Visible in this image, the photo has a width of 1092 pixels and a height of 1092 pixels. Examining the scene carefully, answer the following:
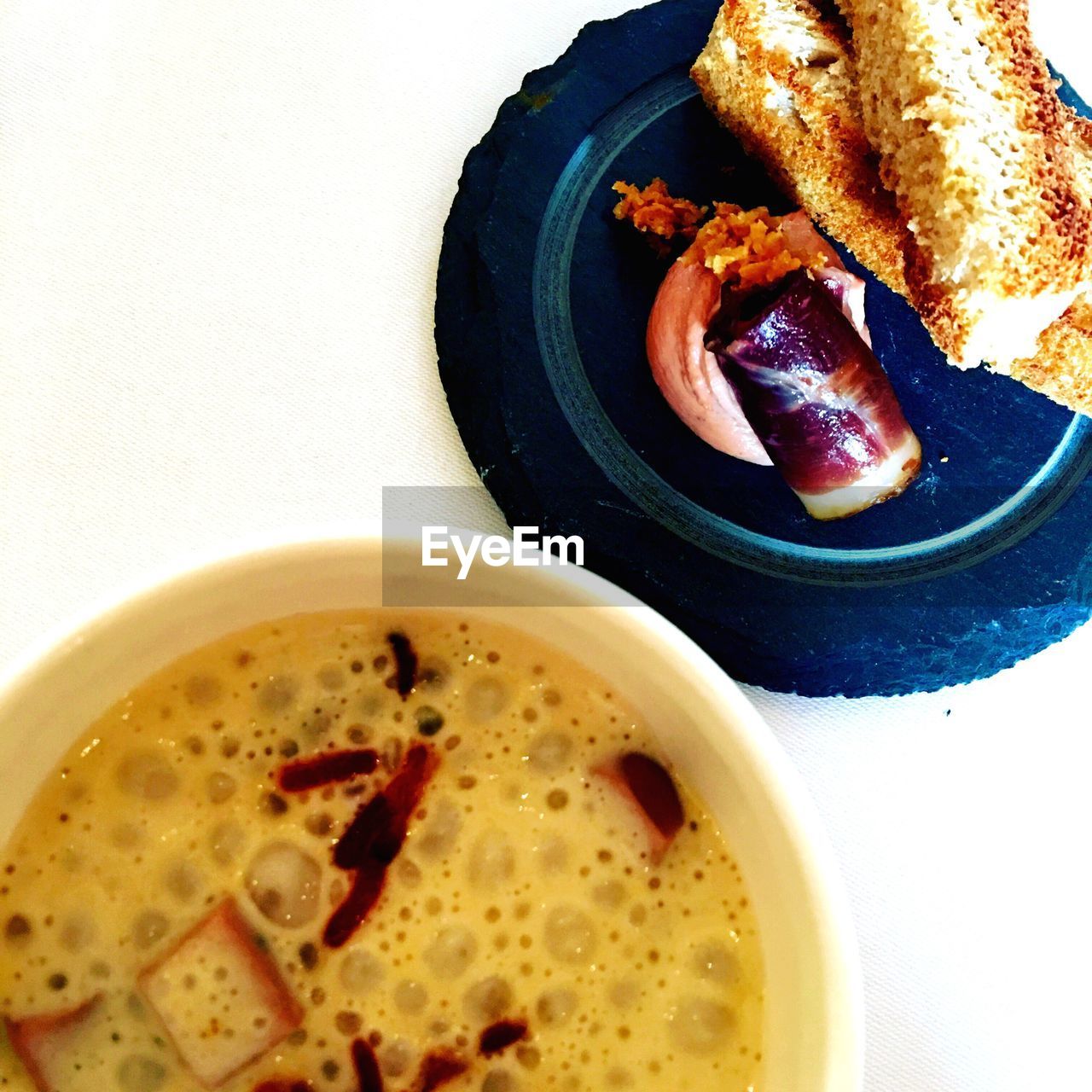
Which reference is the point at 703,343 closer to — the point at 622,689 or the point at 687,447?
the point at 687,447

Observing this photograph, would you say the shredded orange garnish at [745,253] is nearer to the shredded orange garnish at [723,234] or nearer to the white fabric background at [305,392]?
the shredded orange garnish at [723,234]

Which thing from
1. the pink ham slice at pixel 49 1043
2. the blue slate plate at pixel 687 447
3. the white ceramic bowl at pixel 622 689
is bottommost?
the pink ham slice at pixel 49 1043

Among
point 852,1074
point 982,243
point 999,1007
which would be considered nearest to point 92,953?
point 852,1074

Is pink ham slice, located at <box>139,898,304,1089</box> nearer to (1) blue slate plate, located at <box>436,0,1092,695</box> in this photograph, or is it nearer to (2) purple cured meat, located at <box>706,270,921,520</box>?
(1) blue slate plate, located at <box>436,0,1092,695</box>

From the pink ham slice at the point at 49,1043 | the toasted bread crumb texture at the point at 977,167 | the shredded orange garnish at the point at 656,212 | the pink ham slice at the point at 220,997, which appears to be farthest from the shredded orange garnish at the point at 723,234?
the pink ham slice at the point at 49,1043

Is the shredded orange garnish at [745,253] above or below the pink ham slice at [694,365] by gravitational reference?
above

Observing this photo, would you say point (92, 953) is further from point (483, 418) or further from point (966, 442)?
point (966, 442)

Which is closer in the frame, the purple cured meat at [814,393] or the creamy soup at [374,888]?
the creamy soup at [374,888]
